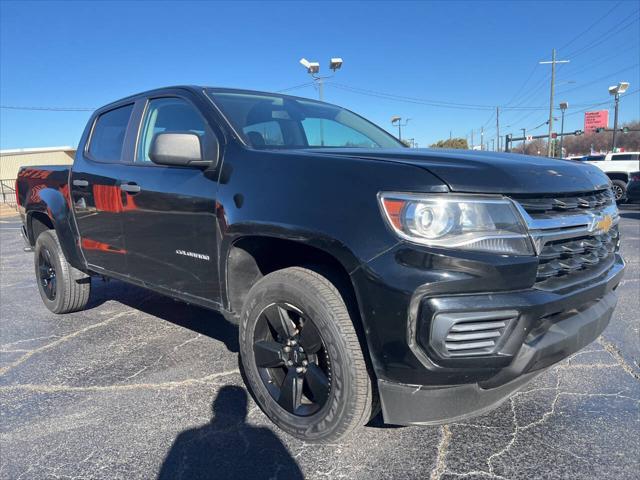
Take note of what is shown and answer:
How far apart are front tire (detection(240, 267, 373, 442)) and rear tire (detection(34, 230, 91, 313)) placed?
8.63 ft

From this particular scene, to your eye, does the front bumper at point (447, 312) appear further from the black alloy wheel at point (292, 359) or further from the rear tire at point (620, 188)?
the rear tire at point (620, 188)

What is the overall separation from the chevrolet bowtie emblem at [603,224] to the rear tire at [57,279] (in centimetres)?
416

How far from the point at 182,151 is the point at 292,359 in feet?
4.15

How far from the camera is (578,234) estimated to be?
6.89 ft

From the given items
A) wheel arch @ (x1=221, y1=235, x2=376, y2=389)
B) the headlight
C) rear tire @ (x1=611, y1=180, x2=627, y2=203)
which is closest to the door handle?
wheel arch @ (x1=221, y1=235, x2=376, y2=389)

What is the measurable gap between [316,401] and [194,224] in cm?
122

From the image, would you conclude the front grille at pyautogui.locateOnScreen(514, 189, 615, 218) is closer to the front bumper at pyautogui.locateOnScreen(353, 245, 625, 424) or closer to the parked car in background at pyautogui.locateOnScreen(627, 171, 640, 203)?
the front bumper at pyautogui.locateOnScreen(353, 245, 625, 424)

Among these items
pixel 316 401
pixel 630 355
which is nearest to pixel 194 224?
pixel 316 401

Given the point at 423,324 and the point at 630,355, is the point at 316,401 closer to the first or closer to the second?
the point at 423,324

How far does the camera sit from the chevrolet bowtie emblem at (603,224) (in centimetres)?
221

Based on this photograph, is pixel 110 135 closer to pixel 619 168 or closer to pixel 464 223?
pixel 464 223

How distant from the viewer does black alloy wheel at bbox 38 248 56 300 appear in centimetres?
464

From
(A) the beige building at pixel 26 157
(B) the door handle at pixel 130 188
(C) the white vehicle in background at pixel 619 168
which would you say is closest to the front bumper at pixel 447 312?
(B) the door handle at pixel 130 188

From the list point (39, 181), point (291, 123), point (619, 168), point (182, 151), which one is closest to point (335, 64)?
point (619, 168)
